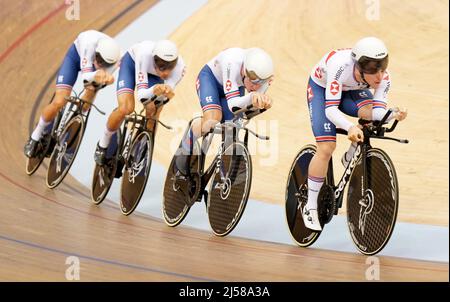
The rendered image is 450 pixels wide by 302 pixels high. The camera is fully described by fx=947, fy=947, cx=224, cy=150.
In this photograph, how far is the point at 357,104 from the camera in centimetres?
476

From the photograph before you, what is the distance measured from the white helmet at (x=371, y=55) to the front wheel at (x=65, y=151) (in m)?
2.45

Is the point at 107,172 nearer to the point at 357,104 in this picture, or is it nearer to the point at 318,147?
the point at 318,147

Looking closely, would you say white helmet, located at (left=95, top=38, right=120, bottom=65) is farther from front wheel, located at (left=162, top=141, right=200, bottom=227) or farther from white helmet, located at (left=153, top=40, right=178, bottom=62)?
front wheel, located at (left=162, top=141, right=200, bottom=227)

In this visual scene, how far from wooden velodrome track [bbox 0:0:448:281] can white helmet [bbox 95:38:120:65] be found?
94 centimetres

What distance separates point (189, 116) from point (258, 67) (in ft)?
9.73

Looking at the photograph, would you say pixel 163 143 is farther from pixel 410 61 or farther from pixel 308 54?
pixel 410 61

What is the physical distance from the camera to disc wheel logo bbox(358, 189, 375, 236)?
457cm

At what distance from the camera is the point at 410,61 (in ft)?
26.8

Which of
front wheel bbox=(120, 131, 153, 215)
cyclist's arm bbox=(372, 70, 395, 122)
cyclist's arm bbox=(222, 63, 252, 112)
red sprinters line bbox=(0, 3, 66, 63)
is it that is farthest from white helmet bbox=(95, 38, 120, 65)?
red sprinters line bbox=(0, 3, 66, 63)

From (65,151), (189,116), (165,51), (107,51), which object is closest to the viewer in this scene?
(165,51)

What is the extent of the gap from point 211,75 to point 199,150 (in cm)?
42

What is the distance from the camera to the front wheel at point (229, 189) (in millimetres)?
4914

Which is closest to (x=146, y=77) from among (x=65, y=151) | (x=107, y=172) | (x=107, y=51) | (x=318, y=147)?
(x=107, y=51)

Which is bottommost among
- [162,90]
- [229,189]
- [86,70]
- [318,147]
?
[229,189]
